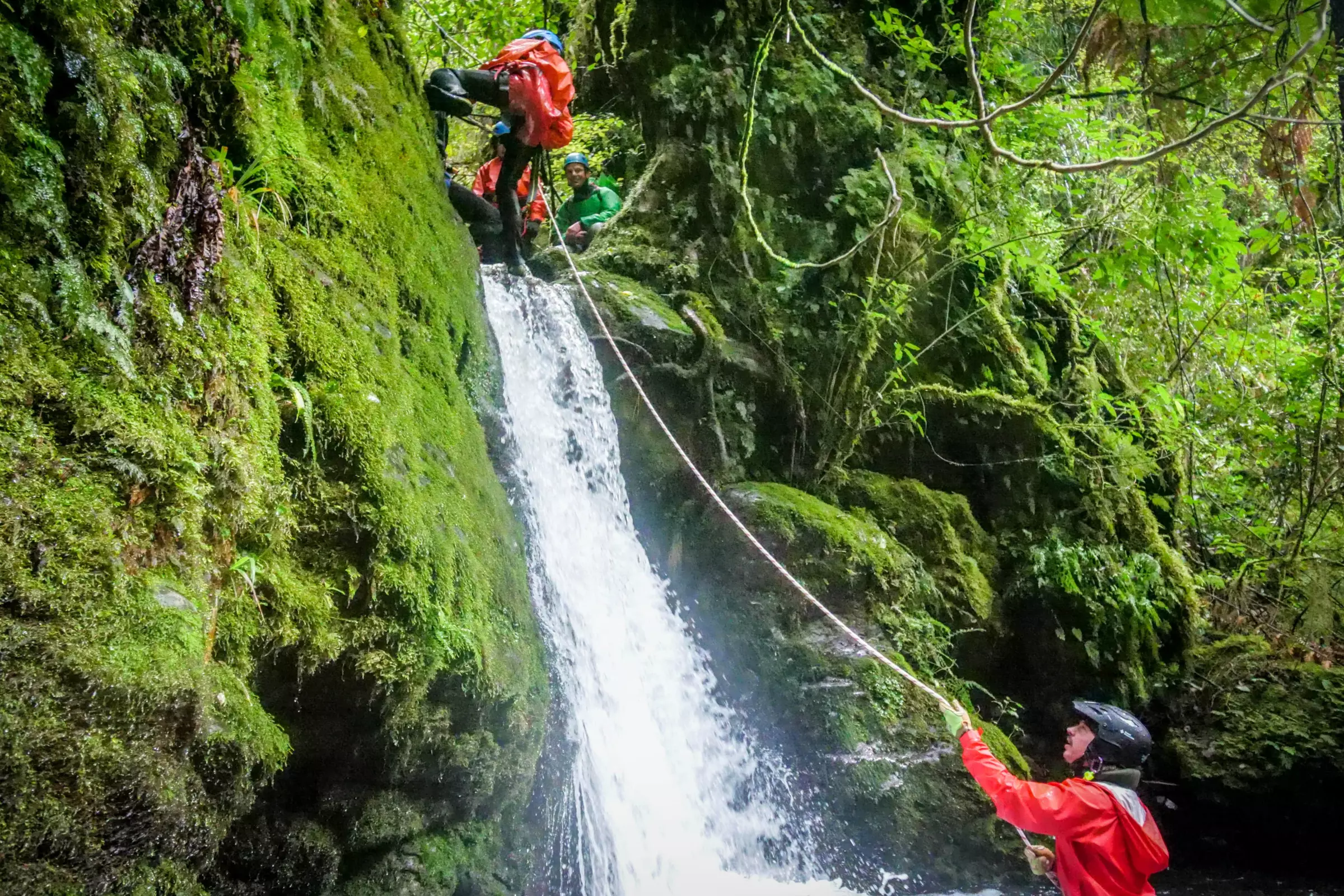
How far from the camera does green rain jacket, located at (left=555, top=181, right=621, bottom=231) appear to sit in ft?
29.5

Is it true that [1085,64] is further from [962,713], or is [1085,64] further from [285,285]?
[285,285]

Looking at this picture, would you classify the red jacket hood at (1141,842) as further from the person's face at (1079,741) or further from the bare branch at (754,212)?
the bare branch at (754,212)

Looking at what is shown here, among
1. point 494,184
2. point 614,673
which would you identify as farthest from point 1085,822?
point 494,184

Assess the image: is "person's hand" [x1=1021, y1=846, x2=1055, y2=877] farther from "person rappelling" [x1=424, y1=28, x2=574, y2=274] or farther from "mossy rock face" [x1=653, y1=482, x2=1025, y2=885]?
"person rappelling" [x1=424, y1=28, x2=574, y2=274]

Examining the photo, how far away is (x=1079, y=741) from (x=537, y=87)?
16.8ft

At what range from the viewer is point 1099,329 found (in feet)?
28.8

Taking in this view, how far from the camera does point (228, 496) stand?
2449 millimetres

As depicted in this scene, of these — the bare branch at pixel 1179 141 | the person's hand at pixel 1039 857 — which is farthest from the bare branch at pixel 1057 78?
the person's hand at pixel 1039 857

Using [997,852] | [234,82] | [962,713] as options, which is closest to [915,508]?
[997,852]

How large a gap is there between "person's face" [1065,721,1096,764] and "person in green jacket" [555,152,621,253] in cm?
668

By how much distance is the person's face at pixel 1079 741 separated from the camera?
347 centimetres

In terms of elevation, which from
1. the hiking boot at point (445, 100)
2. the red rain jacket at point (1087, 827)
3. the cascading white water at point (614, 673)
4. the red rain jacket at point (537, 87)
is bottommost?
the cascading white water at point (614, 673)

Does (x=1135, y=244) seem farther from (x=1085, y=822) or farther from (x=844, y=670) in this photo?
(x=1085, y=822)

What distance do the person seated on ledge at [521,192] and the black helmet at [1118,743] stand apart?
18.3ft
